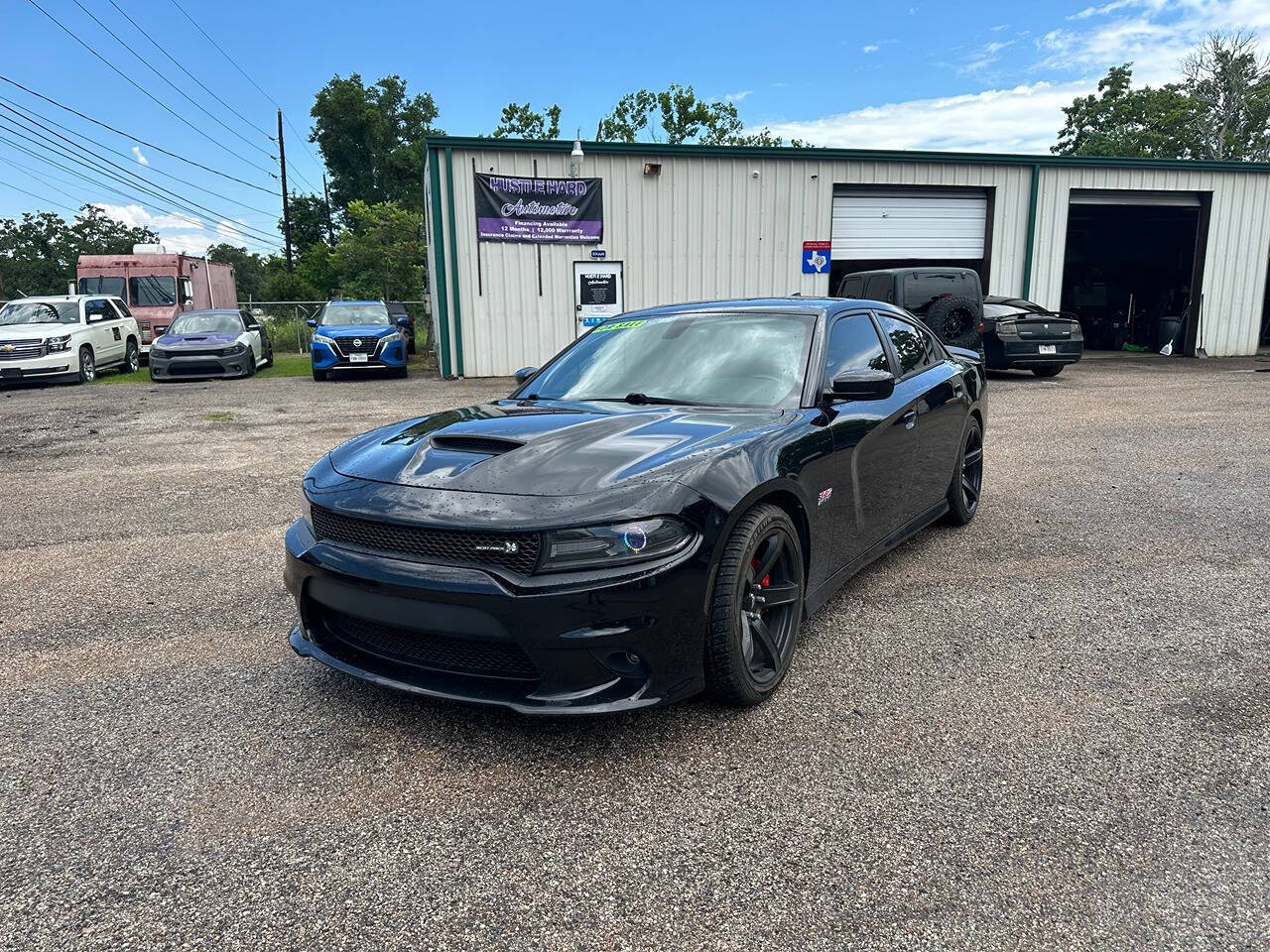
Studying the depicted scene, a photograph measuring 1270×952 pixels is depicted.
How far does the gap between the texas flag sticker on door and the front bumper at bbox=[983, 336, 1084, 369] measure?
433 cm

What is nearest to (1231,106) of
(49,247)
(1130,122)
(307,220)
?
(1130,122)

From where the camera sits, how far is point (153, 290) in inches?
864

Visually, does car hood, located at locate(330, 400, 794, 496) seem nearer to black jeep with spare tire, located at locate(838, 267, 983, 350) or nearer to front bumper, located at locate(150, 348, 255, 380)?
black jeep with spare tire, located at locate(838, 267, 983, 350)

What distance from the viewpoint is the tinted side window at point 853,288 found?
1379 cm

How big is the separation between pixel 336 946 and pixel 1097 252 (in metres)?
29.0

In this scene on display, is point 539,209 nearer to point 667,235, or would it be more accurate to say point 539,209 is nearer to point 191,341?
point 667,235

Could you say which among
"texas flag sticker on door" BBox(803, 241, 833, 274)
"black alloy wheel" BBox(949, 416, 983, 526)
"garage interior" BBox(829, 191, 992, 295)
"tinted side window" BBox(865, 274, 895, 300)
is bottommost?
"black alloy wheel" BBox(949, 416, 983, 526)

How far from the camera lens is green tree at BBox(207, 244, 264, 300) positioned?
9362 centimetres

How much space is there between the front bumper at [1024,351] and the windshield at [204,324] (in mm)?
14469

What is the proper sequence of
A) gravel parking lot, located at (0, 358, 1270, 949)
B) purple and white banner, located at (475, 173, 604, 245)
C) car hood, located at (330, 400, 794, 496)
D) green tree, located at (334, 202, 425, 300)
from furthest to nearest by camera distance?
green tree, located at (334, 202, 425, 300) → purple and white banner, located at (475, 173, 604, 245) → car hood, located at (330, 400, 794, 496) → gravel parking lot, located at (0, 358, 1270, 949)

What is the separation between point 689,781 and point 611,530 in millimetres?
811

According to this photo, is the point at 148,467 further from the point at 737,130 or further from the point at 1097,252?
the point at 737,130

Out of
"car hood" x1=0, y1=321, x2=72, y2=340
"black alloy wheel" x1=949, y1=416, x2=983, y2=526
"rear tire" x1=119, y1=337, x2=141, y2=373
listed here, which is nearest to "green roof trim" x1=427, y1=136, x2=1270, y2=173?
"car hood" x1=0, y1=321, x2=72, y2=340

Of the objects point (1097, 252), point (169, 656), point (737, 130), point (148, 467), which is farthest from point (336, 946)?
point (737, 130)
